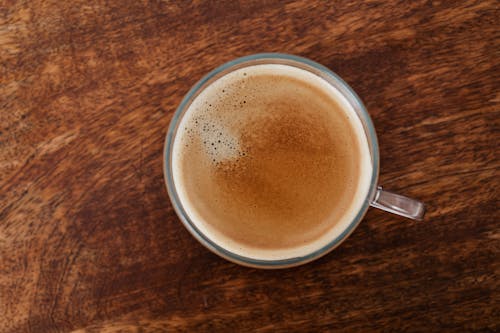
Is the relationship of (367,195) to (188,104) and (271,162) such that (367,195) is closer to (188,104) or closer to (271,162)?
(271,162)

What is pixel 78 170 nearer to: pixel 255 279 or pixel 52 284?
pixel 52 284

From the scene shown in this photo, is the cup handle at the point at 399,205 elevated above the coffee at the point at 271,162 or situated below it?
below

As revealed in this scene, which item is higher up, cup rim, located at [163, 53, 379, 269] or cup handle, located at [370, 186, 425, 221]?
cup rim, located at [163, 53, 379, 269]

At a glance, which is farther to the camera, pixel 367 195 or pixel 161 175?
pixel 161 175

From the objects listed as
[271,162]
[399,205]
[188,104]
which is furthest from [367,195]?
[188,104]

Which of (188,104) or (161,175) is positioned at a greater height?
(188,104)

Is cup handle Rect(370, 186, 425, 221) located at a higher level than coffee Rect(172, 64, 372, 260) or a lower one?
lower
